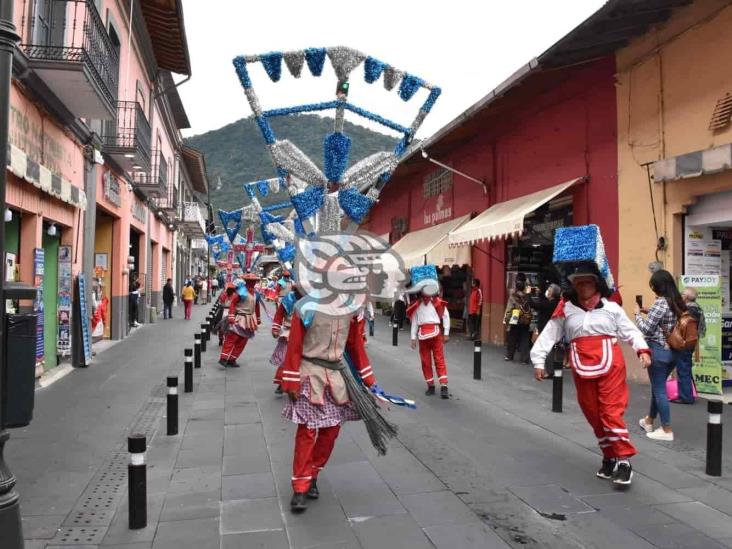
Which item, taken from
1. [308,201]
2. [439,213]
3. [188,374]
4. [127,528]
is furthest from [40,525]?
[439,213]

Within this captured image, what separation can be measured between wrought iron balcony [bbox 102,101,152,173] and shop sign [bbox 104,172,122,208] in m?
0.43

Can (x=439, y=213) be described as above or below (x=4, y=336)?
above

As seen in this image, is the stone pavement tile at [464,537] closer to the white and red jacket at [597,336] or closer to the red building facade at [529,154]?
the white and red jacket at [597,336]

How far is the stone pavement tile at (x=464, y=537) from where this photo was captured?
12.8 ft

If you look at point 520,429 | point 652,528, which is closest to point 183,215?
point 520,429

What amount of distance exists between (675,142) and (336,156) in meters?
5.80

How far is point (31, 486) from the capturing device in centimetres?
503

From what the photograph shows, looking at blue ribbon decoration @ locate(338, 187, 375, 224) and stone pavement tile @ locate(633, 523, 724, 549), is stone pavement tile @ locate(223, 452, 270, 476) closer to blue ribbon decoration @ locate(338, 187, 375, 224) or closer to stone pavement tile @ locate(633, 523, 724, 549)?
blue ribbon decoration @ locate(338, 187, 375, 224)

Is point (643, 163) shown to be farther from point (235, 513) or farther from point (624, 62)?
point (235, 513)

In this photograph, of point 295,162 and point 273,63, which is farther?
point 273,63

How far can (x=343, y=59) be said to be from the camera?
23.0 ft

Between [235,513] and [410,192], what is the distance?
2077 centimetres

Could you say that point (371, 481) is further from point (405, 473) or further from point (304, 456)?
point (304, 456)

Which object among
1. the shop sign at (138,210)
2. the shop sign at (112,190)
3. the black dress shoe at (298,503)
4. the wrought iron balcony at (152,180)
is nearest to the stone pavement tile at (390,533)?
the black dress shoe at (298,503)
